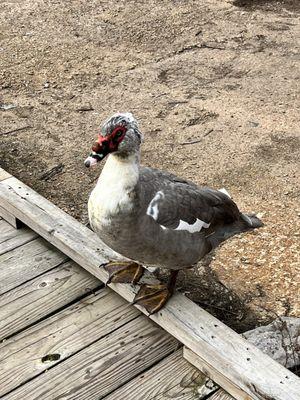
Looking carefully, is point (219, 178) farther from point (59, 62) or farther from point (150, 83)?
point (59, 62)

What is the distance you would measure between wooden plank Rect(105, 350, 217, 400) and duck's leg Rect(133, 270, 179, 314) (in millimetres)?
259

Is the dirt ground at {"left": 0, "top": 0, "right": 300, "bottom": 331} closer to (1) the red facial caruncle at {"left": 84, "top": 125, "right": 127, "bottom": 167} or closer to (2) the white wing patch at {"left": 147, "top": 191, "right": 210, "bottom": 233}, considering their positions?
(2) the white wing patch at {"left": 147, "top": 191, "right": 210, "bottom": 233}

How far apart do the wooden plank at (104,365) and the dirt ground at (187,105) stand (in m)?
0.57

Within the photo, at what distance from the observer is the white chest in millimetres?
2904

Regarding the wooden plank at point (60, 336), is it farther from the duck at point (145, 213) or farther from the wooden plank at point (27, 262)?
the wooden plank at point (27, 262)

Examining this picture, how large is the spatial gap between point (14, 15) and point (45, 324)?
5.01m

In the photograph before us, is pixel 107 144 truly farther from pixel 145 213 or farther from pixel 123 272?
pixel 123 272

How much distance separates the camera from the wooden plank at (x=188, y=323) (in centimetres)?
274

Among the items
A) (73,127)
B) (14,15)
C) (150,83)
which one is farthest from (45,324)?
(14,15)

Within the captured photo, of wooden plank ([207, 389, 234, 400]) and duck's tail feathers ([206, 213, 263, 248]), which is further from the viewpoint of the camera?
duck's tail feathers ([206, 213, 263, 248])

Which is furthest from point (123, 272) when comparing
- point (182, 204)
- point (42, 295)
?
point (182, 204)

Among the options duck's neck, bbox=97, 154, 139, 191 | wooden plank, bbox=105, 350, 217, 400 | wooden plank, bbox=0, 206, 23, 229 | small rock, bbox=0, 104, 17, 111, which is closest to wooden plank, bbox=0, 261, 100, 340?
wooden plank, bbox=0, 206, 23, 229

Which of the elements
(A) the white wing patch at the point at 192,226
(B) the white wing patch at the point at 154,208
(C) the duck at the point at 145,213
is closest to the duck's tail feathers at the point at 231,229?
(C) the duck at the point at 145,213

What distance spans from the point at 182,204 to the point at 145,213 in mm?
230
